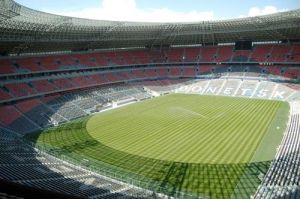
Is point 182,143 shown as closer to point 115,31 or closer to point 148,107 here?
point 148,107

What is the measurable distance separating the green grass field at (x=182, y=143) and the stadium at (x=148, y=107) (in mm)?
146

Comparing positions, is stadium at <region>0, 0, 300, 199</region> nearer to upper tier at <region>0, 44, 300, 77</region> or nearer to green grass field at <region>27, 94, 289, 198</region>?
green grass field at <region>27, 94, 289, 198</region>

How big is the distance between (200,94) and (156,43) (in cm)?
2092

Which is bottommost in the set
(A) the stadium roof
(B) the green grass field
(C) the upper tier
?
(B) the green grass field

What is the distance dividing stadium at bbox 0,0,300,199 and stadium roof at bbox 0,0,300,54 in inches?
9.8

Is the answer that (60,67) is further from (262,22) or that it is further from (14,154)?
(262,22)

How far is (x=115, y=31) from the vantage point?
59.9m

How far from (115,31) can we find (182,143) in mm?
33798

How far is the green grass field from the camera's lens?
24027 millimetres

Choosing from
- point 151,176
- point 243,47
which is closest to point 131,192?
point 151,176

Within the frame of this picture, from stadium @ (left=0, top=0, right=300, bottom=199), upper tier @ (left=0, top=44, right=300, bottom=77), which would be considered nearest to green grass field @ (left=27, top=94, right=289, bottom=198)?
stadium @ (left=0, top=0, right=300, bottom=199)

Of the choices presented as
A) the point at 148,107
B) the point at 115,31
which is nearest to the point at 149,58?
the point at 115,31

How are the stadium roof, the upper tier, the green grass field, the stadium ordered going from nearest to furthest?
the stadium
the green grass field
the stadium roof
the upper tier

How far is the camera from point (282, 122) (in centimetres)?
3947
